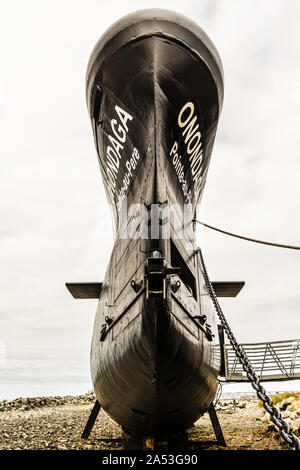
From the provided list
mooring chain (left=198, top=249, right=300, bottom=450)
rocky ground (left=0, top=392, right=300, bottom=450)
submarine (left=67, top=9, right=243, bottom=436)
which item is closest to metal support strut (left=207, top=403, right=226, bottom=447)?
rocky ground (left=0, top=392, right=300, bottom=450)

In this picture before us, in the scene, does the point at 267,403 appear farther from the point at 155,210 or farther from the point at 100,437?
the point at 100,437

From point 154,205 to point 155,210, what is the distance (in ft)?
0.21

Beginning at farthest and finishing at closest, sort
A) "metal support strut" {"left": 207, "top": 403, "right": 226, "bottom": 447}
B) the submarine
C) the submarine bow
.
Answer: "metal support strut" {"left": 207, "top": 403, "right": 226, "bottom": 447} → the submarine bow → the submarine

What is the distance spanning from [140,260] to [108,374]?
1578 mm

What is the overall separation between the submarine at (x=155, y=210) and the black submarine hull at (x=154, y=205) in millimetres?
14

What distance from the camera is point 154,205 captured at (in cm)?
372

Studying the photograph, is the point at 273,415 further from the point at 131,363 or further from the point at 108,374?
the point at 108,374

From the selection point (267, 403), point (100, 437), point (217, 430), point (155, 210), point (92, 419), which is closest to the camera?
point (267, 403)

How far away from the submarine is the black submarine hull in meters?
0.01

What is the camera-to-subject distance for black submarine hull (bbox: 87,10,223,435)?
10.8 ft

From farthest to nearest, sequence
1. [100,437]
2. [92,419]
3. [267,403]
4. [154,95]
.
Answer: [100,437], [92,419], [154,95], [267,403]

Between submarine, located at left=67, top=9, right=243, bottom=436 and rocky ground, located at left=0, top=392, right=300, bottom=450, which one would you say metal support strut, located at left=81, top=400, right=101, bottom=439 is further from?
submarine, located at left=67, top=9, right=243, bottom=436

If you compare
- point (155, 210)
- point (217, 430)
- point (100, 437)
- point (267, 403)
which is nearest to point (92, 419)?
point (100, 437)
